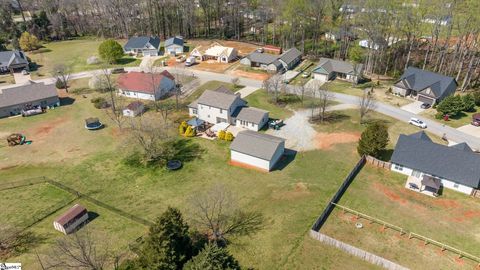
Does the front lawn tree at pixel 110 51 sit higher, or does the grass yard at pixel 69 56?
the front lawn tree at pixel 110 51

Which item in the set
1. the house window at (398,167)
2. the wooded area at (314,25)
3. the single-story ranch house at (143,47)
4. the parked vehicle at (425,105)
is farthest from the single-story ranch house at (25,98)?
the parked vehicle at (425,105)

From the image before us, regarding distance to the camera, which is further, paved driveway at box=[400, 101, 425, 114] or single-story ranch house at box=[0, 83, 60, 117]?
single-story ranch house at box=[0, 83, 60, 117]

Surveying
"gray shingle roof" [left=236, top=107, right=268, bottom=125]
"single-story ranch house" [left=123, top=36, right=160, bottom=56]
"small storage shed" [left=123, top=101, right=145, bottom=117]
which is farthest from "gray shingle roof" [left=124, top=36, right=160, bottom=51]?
"gray shingle roof" [left=236, top=107, right=268, bottom=125]

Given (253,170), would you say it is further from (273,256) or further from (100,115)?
(100,115)

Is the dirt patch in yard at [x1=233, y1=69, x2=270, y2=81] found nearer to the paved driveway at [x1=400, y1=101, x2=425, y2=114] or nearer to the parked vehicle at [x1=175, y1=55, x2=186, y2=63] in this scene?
the parked vehicle at [x1=175, y1=55, x2=186, y2=63]

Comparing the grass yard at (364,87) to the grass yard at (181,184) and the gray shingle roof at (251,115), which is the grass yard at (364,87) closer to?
the grass yard at (181,184)

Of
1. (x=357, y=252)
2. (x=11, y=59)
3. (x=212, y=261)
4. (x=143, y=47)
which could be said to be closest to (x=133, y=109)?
(x=143, y=47)

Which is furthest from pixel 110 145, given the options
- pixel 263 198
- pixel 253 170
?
pixel 263 198
